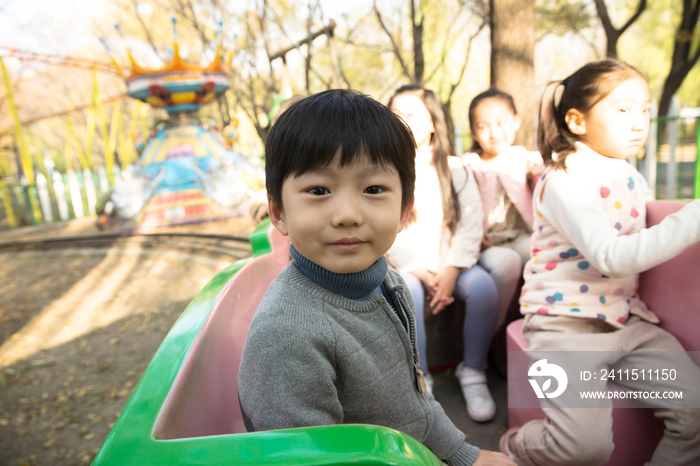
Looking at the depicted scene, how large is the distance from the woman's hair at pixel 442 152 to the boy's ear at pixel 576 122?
0.59 metres

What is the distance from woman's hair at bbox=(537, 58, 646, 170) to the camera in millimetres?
1314

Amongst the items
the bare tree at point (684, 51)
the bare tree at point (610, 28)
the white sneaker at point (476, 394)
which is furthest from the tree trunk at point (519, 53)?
the bare tree at point (610, 28)

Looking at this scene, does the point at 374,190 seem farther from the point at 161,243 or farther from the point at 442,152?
the point at 161,243

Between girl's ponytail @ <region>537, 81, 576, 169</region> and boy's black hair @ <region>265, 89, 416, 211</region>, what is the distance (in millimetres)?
858

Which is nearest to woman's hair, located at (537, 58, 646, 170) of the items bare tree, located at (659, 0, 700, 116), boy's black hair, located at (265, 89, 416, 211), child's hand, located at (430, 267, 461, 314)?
child's hand, located at (430, 267, 461, 314)

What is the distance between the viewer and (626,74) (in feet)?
4.27

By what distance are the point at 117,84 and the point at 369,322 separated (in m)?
20.2

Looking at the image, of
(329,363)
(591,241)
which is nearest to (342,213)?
(329,363)

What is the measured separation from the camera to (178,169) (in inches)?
302

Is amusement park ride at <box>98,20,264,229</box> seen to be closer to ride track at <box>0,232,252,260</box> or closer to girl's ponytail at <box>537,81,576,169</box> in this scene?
ride track at <box>0,232,252,260</box>

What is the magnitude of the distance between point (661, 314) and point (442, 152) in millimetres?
1028

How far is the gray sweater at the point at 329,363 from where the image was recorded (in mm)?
722

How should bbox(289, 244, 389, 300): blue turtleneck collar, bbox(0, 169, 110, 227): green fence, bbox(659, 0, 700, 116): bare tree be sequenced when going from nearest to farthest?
1. bbox(289, 244, 389, 300): blue turtleneck collar
2. bbox(659, 0, 700, 116): bare tree
3. bbox(0, 169, 110, 227): green fence

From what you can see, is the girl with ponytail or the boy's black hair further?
the girl with ponytail
